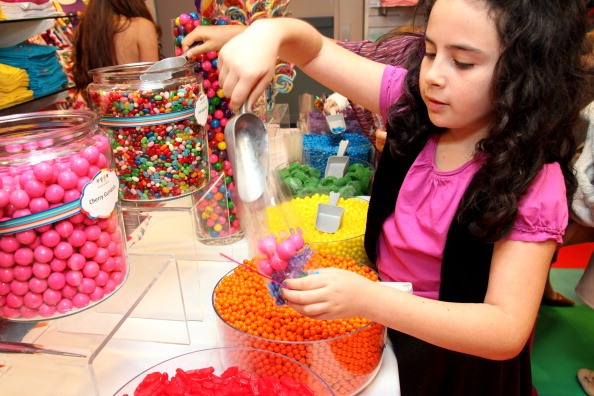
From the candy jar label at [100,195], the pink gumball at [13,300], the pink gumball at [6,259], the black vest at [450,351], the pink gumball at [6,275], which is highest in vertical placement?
the candy jar label at [100,195]

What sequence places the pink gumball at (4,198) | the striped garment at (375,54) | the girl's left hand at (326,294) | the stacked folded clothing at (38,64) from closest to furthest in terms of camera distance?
the pink gumball at (4,198) → the girl's left hand at (326,294) → the striped garment at (375,54) → the stacked folded clothing at (38,64)

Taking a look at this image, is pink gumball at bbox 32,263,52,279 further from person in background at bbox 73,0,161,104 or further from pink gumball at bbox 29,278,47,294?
person in background at bbox 73,0,161,104

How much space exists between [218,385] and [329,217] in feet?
1.94

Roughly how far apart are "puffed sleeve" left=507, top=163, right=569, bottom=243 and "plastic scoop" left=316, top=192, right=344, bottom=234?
49 centimetres

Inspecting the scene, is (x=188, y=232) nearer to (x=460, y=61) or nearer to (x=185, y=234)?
(x=185, y=234)

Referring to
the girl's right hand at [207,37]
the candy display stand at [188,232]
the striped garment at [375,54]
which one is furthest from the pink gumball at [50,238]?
the striped garment at [375,54]

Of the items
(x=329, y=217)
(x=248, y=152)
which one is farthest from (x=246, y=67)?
(x=329, y=217)

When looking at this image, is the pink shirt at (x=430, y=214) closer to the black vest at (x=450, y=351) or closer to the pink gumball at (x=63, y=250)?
the black vest at (x=450, y=351)

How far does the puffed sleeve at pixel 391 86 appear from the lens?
108cm

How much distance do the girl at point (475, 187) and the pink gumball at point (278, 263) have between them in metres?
0.04

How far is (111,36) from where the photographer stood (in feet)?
8.35

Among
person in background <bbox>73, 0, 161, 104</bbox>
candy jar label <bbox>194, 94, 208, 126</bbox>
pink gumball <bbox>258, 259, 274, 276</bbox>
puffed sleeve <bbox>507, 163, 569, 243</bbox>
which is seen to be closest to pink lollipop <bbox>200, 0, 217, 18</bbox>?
candy jar label <bbox>194, 94, 208, 126</bbox>

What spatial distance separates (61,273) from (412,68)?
2.62ft

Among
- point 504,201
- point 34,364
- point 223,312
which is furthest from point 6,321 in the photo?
point 504,201
